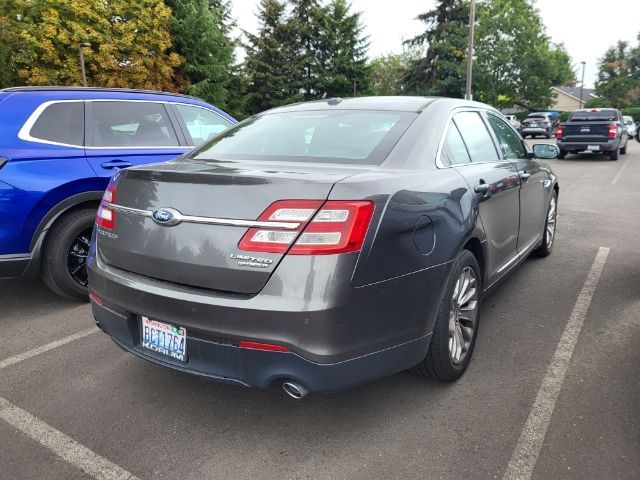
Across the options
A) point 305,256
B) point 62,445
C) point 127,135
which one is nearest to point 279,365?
point 305,256

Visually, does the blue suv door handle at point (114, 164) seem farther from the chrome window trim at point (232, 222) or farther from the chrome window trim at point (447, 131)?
the chrome window trim at point (447, 131)

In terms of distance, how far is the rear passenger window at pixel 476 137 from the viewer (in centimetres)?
333

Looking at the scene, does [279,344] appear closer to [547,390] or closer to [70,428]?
[70,428]

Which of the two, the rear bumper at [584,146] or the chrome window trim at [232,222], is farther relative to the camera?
the rear bumper at [584,146]

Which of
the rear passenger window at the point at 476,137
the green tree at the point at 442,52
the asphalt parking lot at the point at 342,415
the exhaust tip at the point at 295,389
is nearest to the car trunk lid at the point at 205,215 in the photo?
the exhaust tip at the point at 295,389

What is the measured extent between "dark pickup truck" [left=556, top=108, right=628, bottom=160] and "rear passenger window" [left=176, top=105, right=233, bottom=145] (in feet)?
44.7

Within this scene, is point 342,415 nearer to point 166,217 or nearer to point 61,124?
point 166,217

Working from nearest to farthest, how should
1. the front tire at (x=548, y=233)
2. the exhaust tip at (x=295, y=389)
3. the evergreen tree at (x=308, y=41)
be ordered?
1. the exhaust tip at (x=295, y=389)
2. the front tire at (x=548, y=233)
3. the evergreen tree at (x=308, y=41)

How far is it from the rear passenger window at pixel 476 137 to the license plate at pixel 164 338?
2147 mm

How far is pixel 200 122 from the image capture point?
5434 millimetres

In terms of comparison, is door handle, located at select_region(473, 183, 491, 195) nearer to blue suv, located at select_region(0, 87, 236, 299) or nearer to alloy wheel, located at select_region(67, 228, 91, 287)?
blue suv, located at select_region(0, 87, 236, 299)

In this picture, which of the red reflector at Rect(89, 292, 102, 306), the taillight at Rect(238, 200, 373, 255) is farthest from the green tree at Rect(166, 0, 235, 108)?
the taillight at Rect(238, 200, 373, 255)

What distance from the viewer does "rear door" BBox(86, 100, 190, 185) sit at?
4.35 m

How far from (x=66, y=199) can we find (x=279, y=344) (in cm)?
280
